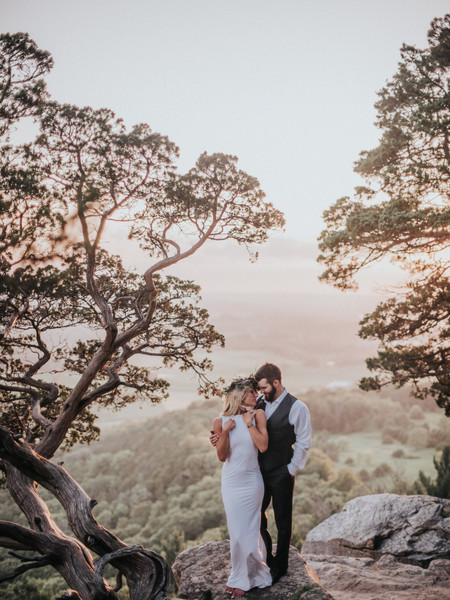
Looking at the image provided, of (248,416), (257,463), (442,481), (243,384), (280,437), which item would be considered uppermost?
(243,384)

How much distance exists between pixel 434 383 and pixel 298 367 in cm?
10644

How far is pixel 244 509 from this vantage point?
12.9 ft

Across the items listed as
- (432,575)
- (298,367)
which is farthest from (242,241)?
(298,367)

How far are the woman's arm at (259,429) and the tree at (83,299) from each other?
204 centimetres

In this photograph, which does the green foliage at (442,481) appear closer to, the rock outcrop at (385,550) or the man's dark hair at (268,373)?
the rock outcrop at (385,550)

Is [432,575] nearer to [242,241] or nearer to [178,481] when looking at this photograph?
[242,241]

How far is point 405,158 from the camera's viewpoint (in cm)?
807

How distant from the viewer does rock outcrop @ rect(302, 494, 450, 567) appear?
719cm

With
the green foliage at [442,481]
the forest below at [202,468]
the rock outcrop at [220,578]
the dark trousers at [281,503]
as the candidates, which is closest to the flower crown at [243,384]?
the dark trousers at [281,503]

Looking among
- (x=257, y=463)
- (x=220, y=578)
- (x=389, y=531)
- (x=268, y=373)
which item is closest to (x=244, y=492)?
Answer: (x=257, y=463)

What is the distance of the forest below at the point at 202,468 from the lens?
34.2 metres

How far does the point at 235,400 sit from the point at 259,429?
348 millimetres

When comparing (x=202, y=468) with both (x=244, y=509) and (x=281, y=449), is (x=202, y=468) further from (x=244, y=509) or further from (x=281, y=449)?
(x=281, y=449)

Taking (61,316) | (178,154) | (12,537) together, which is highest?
(178,154)
